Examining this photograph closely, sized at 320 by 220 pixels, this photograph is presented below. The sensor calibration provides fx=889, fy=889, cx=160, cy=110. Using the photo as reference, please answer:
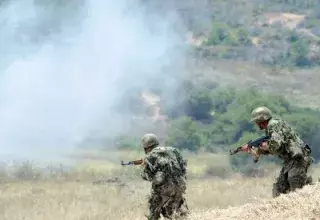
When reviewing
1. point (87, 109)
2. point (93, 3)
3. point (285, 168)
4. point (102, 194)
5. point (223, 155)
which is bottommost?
point (285, 168)

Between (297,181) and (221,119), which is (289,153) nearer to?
(297,181)

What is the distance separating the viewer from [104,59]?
5531 centimetres

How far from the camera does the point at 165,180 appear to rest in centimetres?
1230

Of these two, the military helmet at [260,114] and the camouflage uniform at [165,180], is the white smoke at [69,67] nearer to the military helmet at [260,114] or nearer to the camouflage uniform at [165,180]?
the camouflage uniform at [165,180]

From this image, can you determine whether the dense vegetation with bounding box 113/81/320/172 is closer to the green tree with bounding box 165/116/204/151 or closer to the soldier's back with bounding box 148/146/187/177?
the green tree with bounding box 165/116/204/151

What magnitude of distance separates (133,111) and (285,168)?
40.7m

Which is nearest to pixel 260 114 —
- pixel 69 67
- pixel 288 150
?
Answer: pixel 288 150

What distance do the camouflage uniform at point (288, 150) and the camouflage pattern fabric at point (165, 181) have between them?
133 centimetres

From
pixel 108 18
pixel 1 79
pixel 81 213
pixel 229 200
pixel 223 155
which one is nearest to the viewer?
pixel 81 213

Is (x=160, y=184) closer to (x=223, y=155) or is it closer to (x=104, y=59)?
(x=223, y=155)

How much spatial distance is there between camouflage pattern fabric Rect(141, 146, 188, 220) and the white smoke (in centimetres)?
2501

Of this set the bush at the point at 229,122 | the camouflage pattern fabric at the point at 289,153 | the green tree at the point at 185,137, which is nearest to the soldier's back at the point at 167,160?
the camouflage pattern fabric at the point at 289,153

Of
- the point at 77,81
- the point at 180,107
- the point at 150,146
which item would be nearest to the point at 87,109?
the point at 77,81

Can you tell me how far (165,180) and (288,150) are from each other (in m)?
1.76
